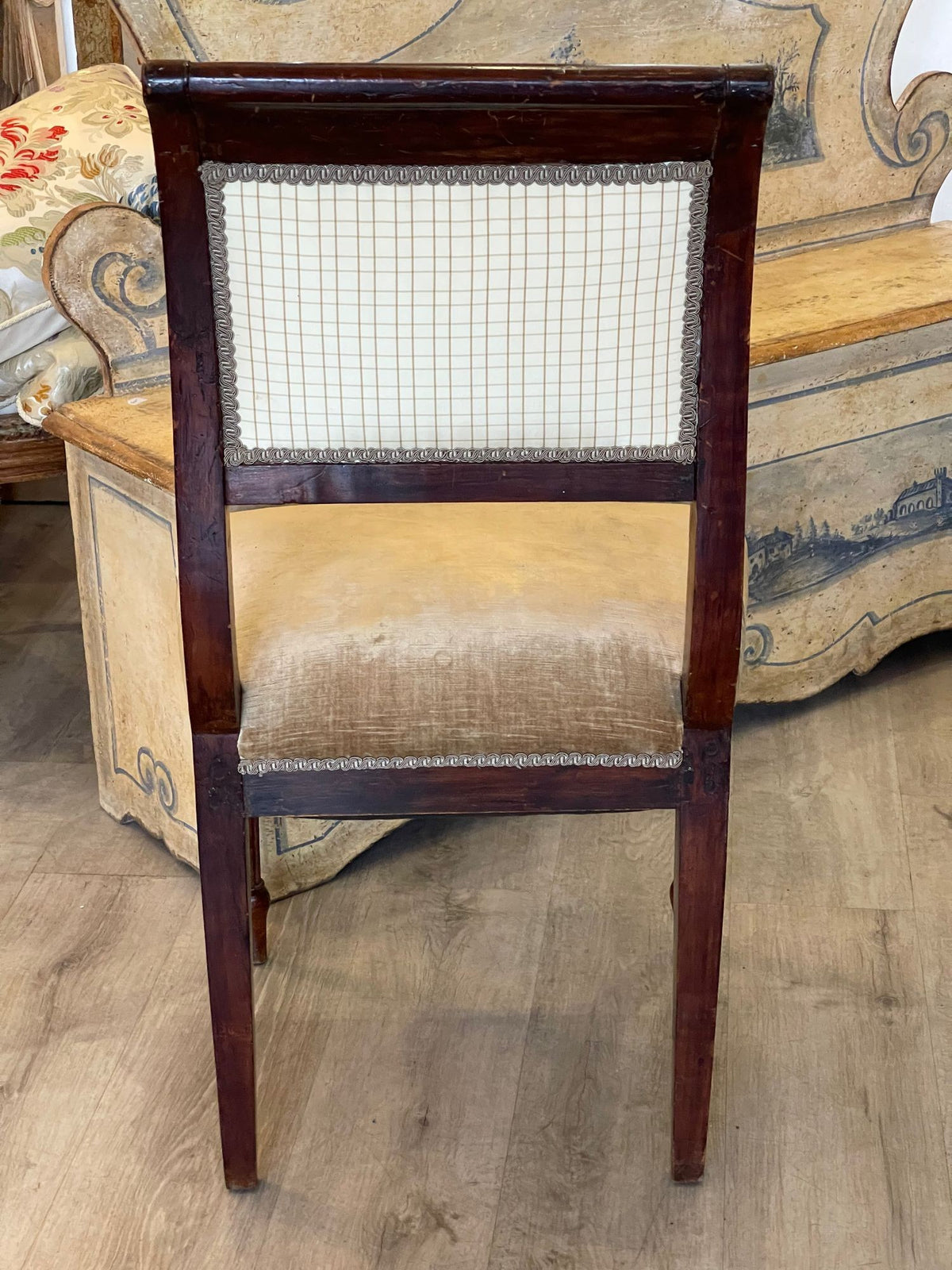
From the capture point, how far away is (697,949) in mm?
1215

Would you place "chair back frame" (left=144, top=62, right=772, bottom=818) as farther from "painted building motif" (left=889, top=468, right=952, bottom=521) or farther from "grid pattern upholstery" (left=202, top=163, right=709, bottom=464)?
"painted building motif" (left=889, top=468, right=952, bottom=521)

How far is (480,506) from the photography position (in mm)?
1400

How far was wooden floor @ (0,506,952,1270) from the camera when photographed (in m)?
1.29

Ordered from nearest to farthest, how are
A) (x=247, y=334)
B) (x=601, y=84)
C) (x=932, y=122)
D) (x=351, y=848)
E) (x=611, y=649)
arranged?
(x=601, y=84)
(x=247, y=334)
(x=611, y=649)
(x=351, y=848)
(x=932, y=122)

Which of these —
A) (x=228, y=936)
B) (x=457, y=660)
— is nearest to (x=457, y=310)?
(x=457, y=660)

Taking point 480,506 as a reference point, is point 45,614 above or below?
below

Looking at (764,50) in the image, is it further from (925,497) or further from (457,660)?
(457,660)

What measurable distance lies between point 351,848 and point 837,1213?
28.9 inches

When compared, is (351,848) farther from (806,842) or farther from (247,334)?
(247,334)

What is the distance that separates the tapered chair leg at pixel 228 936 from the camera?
1141 millimetres

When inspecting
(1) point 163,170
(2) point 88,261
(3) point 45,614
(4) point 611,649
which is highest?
(1) point 163,170

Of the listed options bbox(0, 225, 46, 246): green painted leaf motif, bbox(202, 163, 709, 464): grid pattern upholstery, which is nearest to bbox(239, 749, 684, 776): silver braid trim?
bbox(202, 163, 709, 464): grid pattern upholstery

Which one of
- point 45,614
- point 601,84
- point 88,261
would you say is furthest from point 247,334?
point 45,614

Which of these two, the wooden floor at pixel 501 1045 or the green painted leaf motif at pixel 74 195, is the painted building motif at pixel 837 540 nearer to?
the wooden floor at pixel 501 1045
